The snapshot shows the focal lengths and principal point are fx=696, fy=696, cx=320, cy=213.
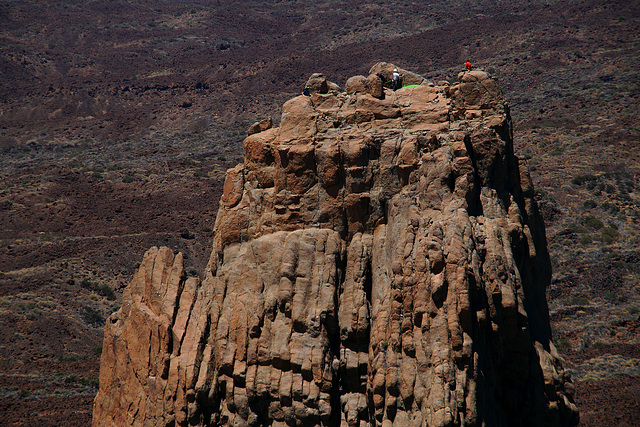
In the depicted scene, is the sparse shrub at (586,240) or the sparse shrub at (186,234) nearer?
the sparse shrub at (586,240)

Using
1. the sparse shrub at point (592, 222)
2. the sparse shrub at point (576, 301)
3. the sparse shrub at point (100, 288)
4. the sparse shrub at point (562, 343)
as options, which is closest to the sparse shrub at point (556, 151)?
the sparse shrub at point (592, 222)

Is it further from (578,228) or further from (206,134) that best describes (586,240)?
(206,134)

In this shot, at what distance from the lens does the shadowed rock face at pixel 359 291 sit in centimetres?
1712

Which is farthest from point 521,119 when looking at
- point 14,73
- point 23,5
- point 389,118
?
point 23,5

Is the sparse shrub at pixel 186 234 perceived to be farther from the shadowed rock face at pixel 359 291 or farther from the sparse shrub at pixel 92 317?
the shadowed rock face at pixel 359 291

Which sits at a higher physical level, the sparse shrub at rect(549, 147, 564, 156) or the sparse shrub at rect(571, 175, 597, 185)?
the sparse shrub at rect(571, 175, 597, 185)

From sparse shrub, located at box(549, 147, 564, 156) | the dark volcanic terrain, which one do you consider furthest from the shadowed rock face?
sparse shrub, located at box(549, 147, 564, 156)

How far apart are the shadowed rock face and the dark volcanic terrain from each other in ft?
59.9

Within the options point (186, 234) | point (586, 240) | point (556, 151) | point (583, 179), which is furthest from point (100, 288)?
point (556, 151)

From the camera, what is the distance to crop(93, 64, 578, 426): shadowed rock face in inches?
674

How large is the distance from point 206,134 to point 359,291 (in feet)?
267

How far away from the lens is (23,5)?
157125 millimetres

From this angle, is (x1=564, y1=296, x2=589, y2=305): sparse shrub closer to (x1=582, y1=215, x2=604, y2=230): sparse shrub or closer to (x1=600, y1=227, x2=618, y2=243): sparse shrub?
(x1=600, y1=227, x2=618, y2=243): sparse shrub

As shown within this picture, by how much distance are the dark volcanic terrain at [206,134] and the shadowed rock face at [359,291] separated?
1827 cm
